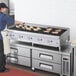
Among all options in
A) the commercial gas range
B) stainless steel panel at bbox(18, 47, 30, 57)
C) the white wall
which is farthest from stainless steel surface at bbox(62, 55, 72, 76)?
stainless steel panel at bbox(18, 47, 30, 57)

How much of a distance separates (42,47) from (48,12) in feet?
2.00

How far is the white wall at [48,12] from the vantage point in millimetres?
3297

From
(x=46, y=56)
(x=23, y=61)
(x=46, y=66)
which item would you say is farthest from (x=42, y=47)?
(x=23, y=61)

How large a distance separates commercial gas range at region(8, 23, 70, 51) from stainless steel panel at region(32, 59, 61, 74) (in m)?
0.27

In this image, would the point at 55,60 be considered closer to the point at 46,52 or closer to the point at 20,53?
the point at 46,52

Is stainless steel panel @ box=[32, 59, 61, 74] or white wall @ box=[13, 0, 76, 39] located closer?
stainless steel panel @ box=[32, 59, 61, 74]

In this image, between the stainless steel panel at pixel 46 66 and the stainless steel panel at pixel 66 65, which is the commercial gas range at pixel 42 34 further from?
the stainless steel panel at pixel 46 66

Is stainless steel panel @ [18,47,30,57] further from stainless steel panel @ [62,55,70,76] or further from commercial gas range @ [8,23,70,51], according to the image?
stainless steel panel @ [62,55,70,76]

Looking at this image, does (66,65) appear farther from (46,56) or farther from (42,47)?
(42,47)

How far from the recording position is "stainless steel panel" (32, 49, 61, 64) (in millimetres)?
3055

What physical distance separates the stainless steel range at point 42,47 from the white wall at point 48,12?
135mm

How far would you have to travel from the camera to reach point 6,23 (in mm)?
3291

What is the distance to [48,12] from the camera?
3465 mm

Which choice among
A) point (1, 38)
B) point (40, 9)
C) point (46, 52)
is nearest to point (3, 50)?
point (1, 38)
